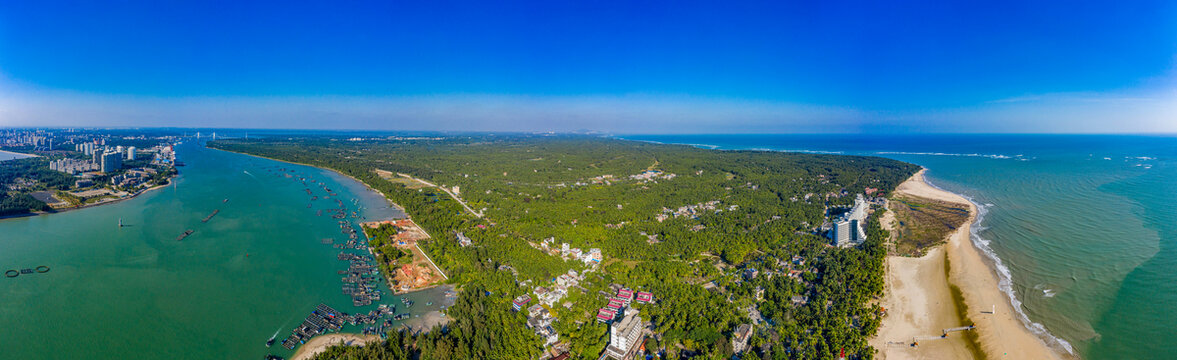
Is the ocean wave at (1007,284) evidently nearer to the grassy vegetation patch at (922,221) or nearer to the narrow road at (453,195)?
the grassy vegetation patch at (922,221)

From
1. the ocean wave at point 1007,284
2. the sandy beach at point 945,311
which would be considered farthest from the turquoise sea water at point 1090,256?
the sandy beach at point 945,311

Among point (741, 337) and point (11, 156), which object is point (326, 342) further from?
point (11, 156)

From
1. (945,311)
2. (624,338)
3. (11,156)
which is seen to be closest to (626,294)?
(624,338)

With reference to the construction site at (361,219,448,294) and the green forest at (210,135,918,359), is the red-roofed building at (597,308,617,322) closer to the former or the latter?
the green forest at (210,135,918,359)

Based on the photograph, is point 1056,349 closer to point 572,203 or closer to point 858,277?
point 858,277

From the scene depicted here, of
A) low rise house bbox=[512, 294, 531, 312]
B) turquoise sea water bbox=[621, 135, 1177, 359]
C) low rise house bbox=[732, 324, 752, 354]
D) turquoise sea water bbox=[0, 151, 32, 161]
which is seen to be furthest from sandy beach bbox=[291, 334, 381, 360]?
turquoise sea water bbox=[0, 151, 32, 161]
